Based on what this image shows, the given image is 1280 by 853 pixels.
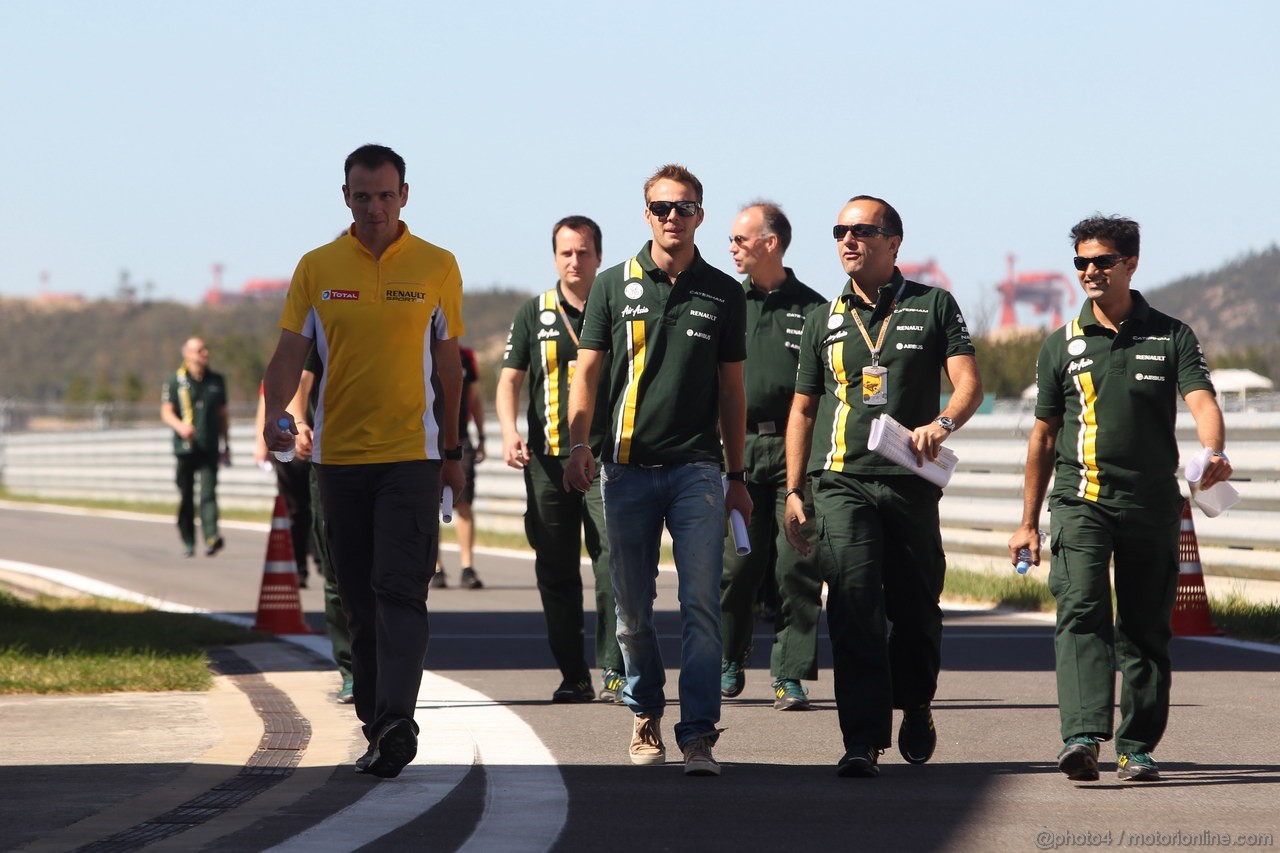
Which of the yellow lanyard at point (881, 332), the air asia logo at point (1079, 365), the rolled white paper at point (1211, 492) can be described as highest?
the yellow lanyard at point (881, 332)

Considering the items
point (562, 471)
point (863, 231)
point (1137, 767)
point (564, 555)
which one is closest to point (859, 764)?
point (1137, 767)

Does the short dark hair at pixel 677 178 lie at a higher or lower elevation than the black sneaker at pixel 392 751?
higher

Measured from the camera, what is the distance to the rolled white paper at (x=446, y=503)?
271 inches

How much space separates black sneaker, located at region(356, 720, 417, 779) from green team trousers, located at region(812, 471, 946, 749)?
4.72 ft

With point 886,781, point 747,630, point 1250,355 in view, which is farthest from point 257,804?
point 1250,355

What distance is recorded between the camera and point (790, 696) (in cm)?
870

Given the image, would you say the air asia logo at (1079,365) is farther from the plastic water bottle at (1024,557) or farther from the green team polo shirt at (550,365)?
the green team polo shirt at (550,365)

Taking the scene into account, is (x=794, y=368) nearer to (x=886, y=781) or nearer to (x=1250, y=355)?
(x=886, y=781)

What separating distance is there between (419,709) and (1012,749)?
251 cm

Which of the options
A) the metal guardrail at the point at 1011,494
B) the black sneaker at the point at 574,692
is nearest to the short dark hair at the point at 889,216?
the black sneaker at the point at 574,692

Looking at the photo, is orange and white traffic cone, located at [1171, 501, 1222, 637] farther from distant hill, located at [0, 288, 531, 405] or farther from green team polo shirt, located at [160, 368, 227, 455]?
distant hill, located at [0, 288, 531, 405]

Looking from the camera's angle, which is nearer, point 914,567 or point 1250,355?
point 914,567

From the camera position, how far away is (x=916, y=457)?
6879mm

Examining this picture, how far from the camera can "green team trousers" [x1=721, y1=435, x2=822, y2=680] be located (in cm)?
874
